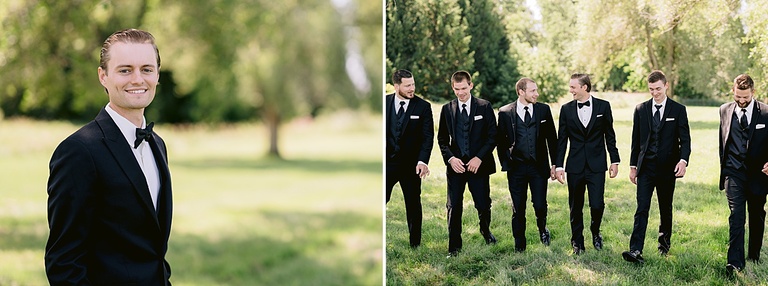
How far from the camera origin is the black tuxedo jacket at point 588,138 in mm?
3832

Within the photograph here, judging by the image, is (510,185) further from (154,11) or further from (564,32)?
(154,11)

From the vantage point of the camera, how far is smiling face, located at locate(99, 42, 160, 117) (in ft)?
7.89

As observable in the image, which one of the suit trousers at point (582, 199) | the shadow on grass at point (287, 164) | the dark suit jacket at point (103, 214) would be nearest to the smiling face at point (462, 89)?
the suit trousers at point (582, 199)

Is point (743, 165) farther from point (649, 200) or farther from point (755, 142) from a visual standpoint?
point (649, 200)

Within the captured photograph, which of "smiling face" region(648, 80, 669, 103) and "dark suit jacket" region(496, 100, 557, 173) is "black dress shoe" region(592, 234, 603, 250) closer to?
"dark suit jacket" region(496, 100, 557, 173)

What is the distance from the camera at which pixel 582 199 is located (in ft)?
13.1

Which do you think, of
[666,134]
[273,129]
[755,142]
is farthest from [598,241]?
[273,129]

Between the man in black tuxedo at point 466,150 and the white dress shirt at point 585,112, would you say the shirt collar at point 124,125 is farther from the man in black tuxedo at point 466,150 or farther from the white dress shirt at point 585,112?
the white dress shirt at point 585,112

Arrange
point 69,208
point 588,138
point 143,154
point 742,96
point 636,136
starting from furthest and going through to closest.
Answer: point 588,138, point 636,136, point 742,96, point 143,154, point 69,208

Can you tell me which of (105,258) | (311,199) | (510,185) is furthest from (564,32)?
(311,199)

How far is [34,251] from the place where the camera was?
7.80m

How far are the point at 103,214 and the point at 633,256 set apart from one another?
2.60m

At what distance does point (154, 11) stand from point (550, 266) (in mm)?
7057

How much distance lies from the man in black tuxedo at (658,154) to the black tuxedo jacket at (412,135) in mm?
1059
